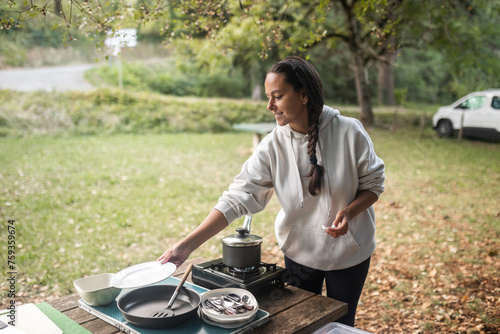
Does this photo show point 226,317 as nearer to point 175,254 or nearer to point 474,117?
point 175,254

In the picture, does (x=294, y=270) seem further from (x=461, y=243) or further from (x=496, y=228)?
(x=496, y=228)

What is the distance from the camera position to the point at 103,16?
2.91 m

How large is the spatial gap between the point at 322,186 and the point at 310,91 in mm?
437

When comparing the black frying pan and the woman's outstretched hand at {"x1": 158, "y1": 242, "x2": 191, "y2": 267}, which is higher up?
the woman's outstretched hand at {"x1": 158, "y1": 242, "x2": 191, "y2": 267}

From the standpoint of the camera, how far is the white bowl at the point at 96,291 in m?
1.65

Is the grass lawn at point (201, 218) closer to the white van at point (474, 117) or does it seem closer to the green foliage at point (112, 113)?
the green foliage at point (112, 113)

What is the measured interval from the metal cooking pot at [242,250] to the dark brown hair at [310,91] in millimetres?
361

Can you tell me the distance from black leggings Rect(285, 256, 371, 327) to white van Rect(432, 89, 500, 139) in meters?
12.5

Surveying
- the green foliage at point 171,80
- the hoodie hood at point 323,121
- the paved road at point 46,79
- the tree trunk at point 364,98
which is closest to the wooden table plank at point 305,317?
the hoodie hood at point 323,121

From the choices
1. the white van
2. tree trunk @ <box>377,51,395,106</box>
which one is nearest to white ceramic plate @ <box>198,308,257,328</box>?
the white van

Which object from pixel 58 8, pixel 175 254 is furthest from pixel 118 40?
pixel 175 254

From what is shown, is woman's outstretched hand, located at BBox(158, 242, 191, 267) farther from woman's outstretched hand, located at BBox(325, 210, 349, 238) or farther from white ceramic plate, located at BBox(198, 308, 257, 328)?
woman's outstretched hand, located at BBox(325, 210, 349, 238)

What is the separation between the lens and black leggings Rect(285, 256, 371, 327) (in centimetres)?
201

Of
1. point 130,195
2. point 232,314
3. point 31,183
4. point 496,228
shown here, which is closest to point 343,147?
point 232,314
